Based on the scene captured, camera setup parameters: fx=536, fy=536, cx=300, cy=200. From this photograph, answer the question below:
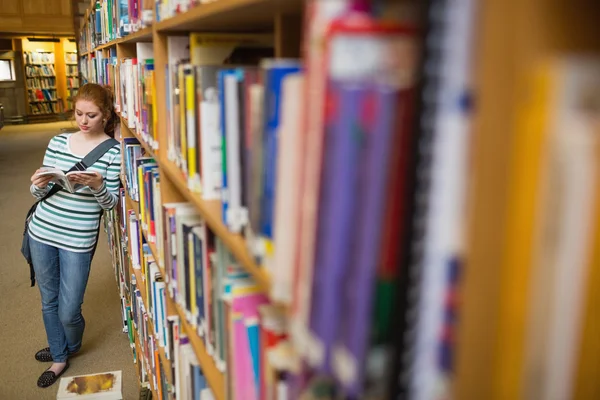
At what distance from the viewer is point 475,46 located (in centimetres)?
40

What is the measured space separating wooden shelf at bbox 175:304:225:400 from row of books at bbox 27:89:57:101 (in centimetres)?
1455

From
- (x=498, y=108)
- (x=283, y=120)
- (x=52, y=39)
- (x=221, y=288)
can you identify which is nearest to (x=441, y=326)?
(x=498, y=108)

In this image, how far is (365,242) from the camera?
1.56 ft

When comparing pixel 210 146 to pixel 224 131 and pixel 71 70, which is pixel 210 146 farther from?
pixel 71 70

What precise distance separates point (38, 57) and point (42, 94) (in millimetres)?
971

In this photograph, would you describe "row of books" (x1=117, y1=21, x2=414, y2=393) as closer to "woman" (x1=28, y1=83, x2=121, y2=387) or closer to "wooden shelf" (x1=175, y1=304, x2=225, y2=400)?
"wooden shelf" (x1=175, y1=304, x2=225, y2=400)

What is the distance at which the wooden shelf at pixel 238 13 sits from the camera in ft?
2.51

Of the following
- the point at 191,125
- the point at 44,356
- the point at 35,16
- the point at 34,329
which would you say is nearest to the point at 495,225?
the point at 191,125

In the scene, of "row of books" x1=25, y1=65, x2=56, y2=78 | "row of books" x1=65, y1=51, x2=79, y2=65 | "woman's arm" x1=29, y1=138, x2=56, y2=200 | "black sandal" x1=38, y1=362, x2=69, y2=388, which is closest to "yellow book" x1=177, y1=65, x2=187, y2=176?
"woman's arm" x1=29, y1=138, x2=56, y2=200

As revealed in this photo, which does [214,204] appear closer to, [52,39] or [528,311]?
[528,311]

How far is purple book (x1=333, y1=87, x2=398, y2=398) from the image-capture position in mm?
451

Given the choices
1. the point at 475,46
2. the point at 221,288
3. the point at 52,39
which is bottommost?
the point at 221,288

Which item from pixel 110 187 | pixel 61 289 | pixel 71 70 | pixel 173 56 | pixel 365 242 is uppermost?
pixel 71 70

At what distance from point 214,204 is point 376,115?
0.71 m
